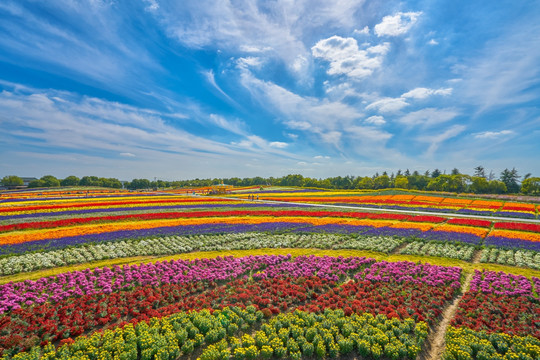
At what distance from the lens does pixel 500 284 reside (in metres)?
10.1

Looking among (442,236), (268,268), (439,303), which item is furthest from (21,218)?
(442,236)

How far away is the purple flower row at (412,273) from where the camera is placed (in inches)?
420

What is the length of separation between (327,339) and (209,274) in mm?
6231

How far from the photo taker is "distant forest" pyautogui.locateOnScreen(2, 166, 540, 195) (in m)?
74.3

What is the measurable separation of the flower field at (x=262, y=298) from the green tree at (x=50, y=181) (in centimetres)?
10929

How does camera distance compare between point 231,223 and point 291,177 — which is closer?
point 231,223

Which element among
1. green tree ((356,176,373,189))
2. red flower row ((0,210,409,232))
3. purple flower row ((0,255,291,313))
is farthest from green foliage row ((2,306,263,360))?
green tree ((356,176,373,189))

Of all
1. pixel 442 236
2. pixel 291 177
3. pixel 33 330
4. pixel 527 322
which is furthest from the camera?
pixel 291 177

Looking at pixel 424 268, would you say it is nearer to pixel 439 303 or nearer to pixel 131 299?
pixel 439 303

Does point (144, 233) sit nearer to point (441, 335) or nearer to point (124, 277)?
point (124, 277)

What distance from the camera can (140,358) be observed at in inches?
245

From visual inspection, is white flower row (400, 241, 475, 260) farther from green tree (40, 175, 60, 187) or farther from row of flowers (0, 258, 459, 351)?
green tree (40, 175, 60, 187)

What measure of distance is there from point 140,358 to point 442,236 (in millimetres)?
20575

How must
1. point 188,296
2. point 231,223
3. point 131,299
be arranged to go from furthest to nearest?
point 231,223
point 188,296
point 131,299
